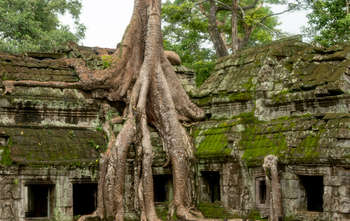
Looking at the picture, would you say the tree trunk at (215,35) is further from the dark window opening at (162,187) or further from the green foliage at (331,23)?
the dark window opening at (162,187)

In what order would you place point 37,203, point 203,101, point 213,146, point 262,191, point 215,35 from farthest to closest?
point 215,35 → point 37,203 → point 203,101 → point 213,146 → point 262,191

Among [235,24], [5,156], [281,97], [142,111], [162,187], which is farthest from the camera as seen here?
[235,24]

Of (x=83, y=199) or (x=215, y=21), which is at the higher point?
(x=215, y=21)

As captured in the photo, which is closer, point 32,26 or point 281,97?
point 281,97

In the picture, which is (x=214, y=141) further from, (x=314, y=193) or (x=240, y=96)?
(x=314, y=193)

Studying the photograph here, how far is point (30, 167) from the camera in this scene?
1057cm

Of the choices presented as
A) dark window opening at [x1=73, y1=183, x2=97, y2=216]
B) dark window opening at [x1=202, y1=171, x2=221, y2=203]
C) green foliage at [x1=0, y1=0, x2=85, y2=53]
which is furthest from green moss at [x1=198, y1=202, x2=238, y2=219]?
green foliage at [x1=0, y1=0, x2=85, y2=53]

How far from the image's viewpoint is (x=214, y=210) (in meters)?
11.6

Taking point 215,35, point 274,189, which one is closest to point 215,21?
point 215,35

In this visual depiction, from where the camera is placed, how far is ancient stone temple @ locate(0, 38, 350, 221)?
32.7 ft

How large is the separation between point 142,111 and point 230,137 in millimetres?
1914

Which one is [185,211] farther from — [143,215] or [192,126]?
[192,126]

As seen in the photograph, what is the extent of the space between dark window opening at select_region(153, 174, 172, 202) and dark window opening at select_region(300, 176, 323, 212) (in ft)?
10.6

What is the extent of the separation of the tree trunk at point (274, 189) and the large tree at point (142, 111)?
5.38 feet
